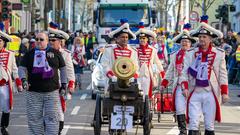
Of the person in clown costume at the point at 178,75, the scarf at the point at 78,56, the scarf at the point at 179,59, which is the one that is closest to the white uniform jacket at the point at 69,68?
the person in clown costume at the point at 178,75

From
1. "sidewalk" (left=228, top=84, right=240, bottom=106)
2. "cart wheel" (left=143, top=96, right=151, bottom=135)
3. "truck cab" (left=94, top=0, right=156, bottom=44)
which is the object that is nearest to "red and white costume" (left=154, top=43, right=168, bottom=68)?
"sidewalk" (left=228, top=84, right=240, bottom=106)

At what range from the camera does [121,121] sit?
489 inches

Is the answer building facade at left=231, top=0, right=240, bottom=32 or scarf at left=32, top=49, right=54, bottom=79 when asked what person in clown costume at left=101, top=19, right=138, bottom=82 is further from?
building facade at left=231, top=0, right=240, bottom=32

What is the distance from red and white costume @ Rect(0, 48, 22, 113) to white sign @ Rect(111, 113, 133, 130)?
2524 mm

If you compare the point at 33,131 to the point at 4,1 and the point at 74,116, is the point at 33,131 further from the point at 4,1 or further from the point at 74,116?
the point at 4,1

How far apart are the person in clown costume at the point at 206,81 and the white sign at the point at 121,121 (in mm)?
1137

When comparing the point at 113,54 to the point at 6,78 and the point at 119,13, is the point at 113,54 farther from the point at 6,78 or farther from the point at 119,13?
the point at 119,13

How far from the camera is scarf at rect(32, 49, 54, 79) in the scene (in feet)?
38.9

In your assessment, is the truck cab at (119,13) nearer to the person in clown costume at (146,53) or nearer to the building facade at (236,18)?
the person in clown costume at (146,53)

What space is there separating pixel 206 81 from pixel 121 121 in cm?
159

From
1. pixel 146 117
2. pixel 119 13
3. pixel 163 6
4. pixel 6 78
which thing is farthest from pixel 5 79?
pixel 163 6

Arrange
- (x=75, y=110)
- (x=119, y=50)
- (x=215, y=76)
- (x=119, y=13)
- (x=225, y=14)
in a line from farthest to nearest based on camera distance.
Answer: (x=225, y=14) → (x=119, y=13) → (x=75, y=110) → (x=119, y=50) → (x=215, y=76)

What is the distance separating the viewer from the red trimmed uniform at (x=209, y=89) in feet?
38.1

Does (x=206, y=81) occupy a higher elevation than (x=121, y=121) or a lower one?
higher
